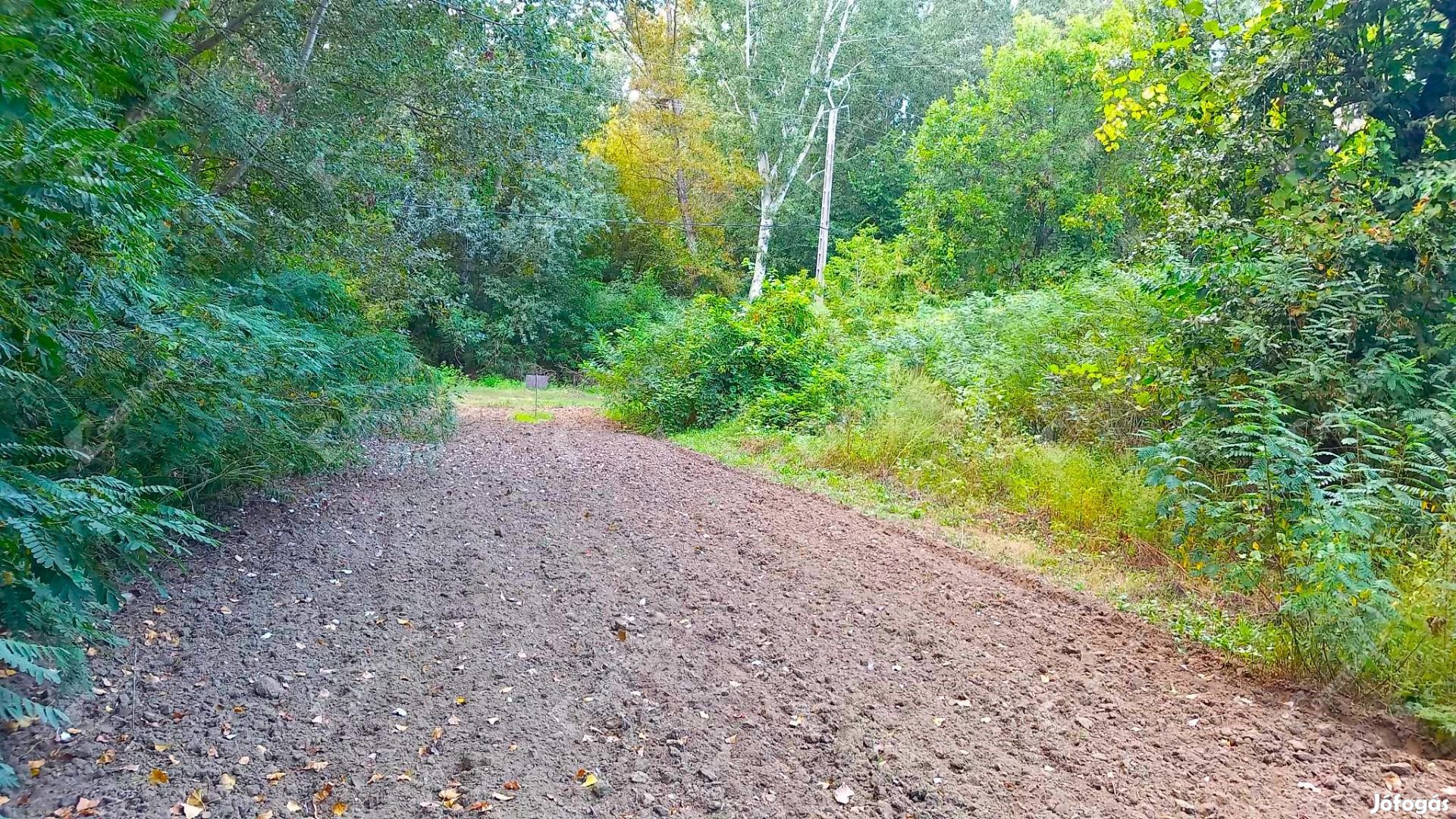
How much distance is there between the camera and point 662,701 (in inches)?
124

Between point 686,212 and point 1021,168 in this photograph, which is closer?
point 1021,168

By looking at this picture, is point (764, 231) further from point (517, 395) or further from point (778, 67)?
point (517, 395)

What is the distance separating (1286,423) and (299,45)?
747cm

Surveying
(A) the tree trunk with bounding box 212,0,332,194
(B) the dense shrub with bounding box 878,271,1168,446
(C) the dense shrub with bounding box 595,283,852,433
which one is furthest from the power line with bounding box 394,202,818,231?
(B) the dense shrub with bounding box 878,271,1168,446

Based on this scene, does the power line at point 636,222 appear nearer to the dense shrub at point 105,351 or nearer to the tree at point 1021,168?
the tree at point 1021,168

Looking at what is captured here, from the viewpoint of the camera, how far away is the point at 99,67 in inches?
104

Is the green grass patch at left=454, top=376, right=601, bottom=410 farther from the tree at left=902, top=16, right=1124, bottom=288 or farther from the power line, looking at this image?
the tree at left=902, top=16, right=1124, bottom=288

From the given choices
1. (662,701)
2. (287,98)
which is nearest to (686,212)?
(287,98)

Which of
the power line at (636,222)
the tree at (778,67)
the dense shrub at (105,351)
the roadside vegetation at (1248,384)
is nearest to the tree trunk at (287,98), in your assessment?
the dense shrub at (105,351)

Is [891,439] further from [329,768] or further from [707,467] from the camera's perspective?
[329,768]

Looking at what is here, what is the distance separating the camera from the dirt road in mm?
2529

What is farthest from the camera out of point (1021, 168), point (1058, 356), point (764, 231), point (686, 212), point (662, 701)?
point (686, 212)

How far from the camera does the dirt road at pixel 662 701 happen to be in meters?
→ 2.53

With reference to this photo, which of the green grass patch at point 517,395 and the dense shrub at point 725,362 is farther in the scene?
the green grass patch at point 517,395
